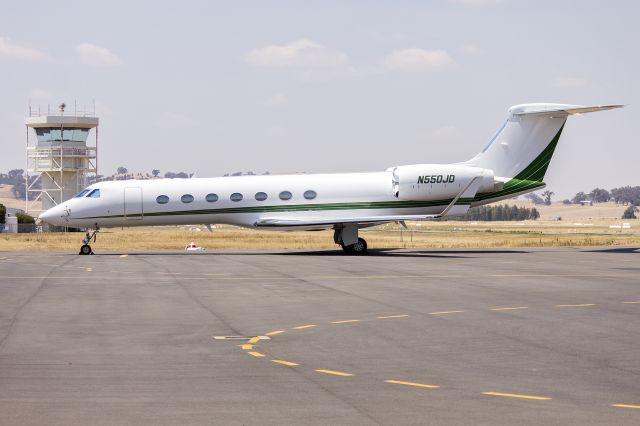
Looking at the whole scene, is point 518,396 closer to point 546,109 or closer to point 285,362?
point 285,362

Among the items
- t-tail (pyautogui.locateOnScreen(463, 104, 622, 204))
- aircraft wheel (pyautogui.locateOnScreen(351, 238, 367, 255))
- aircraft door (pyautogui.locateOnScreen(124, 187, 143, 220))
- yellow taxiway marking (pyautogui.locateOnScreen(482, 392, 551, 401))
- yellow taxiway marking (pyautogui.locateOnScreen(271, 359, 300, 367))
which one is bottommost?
yellow taxiway marking (pyautogui.locateOnScreen(482, 392, 551, 401))

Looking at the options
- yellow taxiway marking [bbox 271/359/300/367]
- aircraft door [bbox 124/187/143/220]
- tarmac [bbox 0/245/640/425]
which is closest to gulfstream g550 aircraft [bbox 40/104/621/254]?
aircraft door [bbox 124/187/143/220]

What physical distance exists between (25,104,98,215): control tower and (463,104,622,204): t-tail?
52.7 m

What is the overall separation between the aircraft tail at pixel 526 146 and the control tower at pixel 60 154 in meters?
52.8

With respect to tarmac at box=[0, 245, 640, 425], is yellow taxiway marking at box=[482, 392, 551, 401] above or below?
below

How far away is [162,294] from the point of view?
2217 cm

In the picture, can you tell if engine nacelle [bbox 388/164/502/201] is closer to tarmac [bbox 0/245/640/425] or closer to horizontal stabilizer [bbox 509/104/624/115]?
horizontal stabilizer [bbox 509/104/624/115]

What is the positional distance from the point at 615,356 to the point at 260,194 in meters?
29.3

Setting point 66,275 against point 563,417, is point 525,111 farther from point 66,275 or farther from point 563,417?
point 563,417

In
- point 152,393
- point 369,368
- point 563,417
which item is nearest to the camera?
point 563,417

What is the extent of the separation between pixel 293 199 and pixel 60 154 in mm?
49864

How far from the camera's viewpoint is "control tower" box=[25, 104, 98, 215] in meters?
85.3

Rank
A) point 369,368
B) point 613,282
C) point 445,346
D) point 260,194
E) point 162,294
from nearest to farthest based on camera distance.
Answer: point 369,368
point 445,346
point 162,294
point 613,282
point 260,194

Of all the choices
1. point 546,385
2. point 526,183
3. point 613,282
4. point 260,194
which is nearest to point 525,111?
point 526,183
